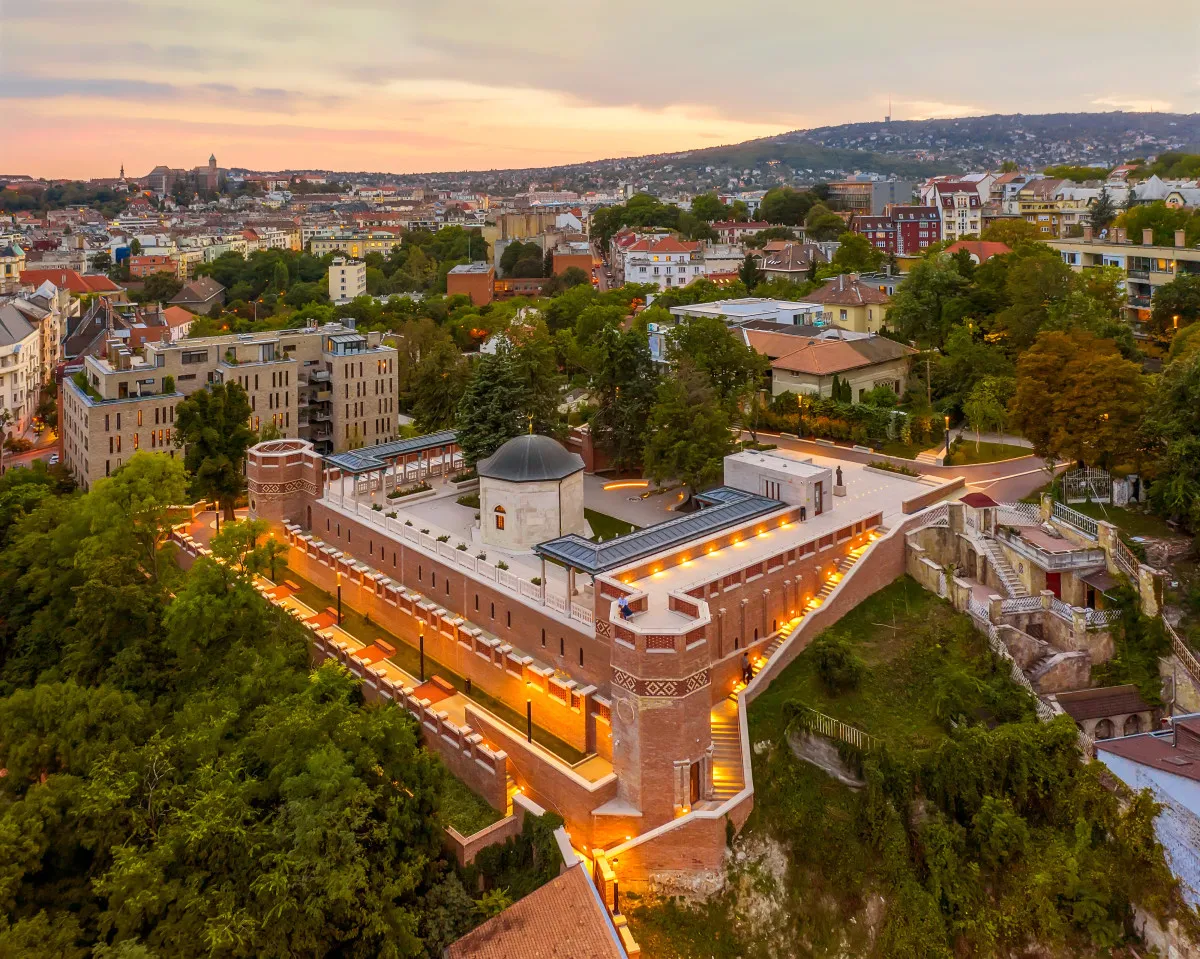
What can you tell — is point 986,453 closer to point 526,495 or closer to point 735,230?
point 526,495

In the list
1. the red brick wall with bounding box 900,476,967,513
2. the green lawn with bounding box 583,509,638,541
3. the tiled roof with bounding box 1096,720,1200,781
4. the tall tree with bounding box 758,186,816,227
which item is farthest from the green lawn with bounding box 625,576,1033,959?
the tall tree with bounding box 758,186,816,227

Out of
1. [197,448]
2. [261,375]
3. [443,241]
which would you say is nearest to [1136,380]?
[197,448]

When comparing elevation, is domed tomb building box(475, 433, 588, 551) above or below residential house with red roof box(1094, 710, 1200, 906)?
above

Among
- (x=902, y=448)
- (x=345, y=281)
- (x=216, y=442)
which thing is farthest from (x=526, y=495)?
(x=345, y=281)

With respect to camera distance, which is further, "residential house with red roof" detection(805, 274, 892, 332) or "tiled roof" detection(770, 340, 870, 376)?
"residential house with red roof" detection(805, 274, 892, 332)

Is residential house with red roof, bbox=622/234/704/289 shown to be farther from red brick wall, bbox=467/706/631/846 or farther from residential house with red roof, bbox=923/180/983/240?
red brick wall, bbox=467/706/631/846

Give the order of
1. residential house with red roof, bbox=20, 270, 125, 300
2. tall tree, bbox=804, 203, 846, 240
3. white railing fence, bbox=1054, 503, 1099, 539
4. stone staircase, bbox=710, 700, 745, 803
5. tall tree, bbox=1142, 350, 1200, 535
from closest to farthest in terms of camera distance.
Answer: stone staircase, bbox=710, 700, 745, 803 → tall tree, bbox=1142, 350, 1200, 535 → white railing fence, bbox=1054, 503, 1099, 539 → residential house with red roof, bbox=20, 270, 125, 300 → tall tree, bbox=804, 203, 846, 240

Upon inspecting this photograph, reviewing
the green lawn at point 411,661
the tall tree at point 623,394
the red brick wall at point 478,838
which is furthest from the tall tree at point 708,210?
the red brick wall at point 478,838
